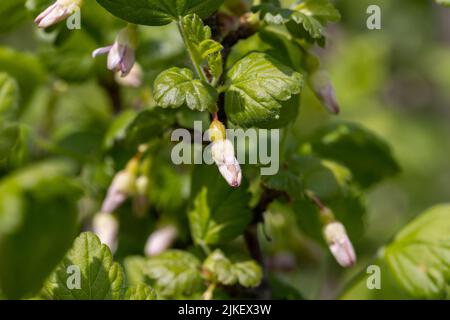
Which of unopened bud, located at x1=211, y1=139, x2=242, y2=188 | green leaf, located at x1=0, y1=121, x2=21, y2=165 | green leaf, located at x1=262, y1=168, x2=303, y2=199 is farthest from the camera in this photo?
green leaf, located at x1=262, y1=168, x2=303, y2=199

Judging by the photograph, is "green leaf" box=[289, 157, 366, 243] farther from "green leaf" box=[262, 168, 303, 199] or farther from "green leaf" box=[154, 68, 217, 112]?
"green leaf" box=[154, 68, 217, 112]

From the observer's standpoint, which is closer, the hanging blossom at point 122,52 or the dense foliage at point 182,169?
the dense foliage at point 182,169

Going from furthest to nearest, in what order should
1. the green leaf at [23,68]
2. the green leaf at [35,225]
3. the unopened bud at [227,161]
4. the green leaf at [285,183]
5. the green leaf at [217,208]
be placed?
1. the green leaf at [23,68]
2. the green leaf at [217,208]
3. the green leaf at [285,183]
4. the unopened bud at [227,161]
5. the green leaf at [35,225]

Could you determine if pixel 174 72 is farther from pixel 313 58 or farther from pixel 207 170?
pixel 313 58

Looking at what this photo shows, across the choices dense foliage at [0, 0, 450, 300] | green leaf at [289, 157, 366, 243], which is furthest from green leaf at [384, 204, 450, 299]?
green leaf at [289, 157, 366, 243]

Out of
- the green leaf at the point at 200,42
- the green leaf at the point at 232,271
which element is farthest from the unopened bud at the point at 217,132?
the green leaf at the point at 232,271

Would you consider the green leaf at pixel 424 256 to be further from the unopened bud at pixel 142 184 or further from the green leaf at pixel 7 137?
the green leaf at pixel 7 137

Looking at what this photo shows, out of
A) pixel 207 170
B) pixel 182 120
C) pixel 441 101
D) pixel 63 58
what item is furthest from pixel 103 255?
pixel 441 101
